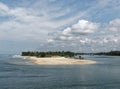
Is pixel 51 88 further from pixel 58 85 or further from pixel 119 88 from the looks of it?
pixel 119 88

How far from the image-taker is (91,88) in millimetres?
56844

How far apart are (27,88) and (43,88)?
3366mm

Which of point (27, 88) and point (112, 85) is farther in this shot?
point (112, 85)

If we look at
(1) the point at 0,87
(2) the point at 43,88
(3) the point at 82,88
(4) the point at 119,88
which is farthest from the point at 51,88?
(4) the point at 119,88

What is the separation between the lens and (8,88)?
55875mm

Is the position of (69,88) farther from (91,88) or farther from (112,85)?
(112,85)

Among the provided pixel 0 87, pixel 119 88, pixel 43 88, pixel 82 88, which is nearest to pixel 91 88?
pixel 82 88

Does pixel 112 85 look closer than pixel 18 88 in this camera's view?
No

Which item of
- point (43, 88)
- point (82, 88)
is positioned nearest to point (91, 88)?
point (82, 88)

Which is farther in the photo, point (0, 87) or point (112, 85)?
point (112, 85)

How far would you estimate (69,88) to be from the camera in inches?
2222

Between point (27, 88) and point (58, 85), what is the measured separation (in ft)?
25.5

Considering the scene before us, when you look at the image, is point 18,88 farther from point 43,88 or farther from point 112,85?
point 112,85

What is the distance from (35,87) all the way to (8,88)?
226 inches
